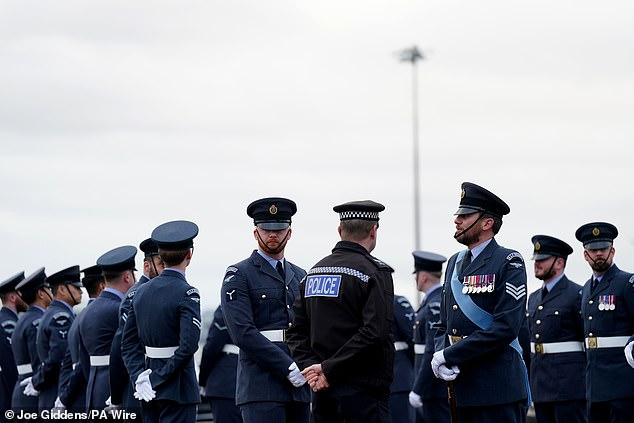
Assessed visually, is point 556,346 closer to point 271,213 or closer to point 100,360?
point 271,213

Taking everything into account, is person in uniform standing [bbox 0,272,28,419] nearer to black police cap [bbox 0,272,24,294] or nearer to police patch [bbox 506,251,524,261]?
black police cap [bbox 0,272,24,294]

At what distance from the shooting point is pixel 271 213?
9.07 meters

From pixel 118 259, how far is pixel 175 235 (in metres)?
2.07

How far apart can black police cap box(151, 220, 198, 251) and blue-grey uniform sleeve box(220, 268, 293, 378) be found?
459 millimetres

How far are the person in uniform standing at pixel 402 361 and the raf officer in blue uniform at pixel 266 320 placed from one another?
→ 183 inches

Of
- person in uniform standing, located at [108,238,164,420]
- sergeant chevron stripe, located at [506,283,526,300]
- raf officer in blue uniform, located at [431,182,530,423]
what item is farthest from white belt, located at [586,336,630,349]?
person in uniform standing, located at [108,238,164,420]

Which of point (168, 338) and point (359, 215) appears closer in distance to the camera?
point (359, 215)

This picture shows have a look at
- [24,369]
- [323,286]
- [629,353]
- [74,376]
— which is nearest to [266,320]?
[323,286]

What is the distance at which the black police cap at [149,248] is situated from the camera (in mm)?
10375

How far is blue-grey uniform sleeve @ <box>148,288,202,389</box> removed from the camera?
859 cm

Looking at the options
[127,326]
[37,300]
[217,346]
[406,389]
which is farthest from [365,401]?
[37,300]

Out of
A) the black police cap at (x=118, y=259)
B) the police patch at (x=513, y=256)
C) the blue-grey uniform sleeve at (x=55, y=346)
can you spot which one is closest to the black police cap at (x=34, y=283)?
the blue-grey uniform sleeve at (x=55, y=346)

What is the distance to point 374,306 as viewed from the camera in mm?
7332

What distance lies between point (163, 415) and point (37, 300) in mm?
5666
